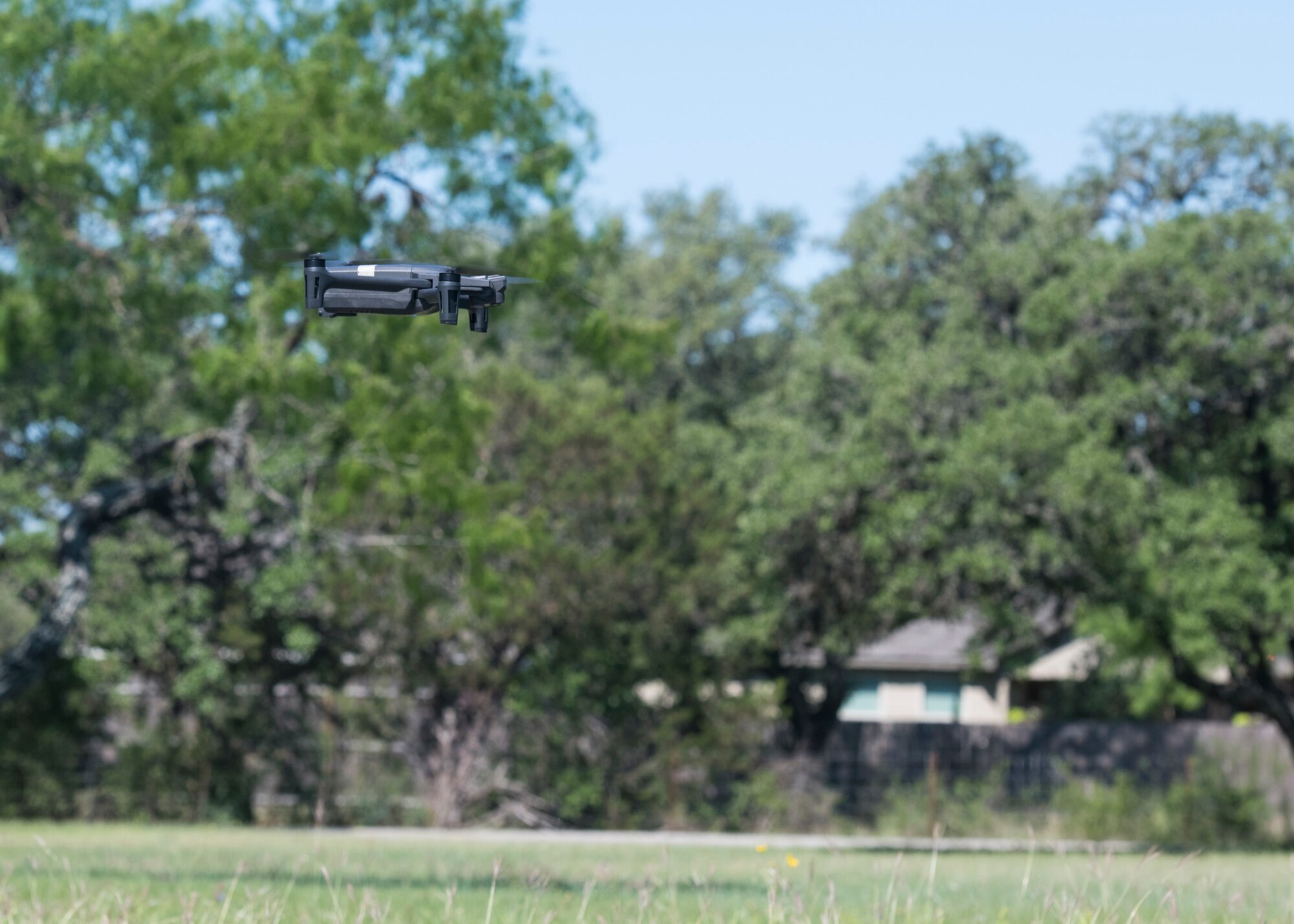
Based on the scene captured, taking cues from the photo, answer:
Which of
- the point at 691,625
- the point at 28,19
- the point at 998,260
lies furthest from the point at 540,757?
the point at 28,19

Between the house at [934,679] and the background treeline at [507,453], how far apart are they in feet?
31.9

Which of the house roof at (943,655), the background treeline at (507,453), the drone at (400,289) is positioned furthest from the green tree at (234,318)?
the house roof at (943,655)

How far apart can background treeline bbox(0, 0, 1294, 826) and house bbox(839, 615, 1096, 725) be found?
9712mm

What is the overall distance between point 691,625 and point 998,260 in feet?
27.1

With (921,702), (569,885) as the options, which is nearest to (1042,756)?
(921,702)

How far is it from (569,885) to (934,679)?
3185 cm

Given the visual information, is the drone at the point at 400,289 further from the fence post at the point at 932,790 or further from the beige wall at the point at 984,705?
the beige wall at the point at 984,705

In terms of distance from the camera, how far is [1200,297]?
23.7 m

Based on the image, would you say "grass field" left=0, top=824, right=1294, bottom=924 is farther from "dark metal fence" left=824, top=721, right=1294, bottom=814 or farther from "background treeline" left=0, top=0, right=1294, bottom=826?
"dark metal fence" left=824, top=721, right=1294, bottom=814

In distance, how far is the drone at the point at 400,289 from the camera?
380 cm

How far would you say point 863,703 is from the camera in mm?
43219

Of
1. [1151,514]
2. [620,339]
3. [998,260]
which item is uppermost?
[998,260]

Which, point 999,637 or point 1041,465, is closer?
point 1041,465

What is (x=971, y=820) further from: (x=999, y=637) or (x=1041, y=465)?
(x=1041, y=465)
